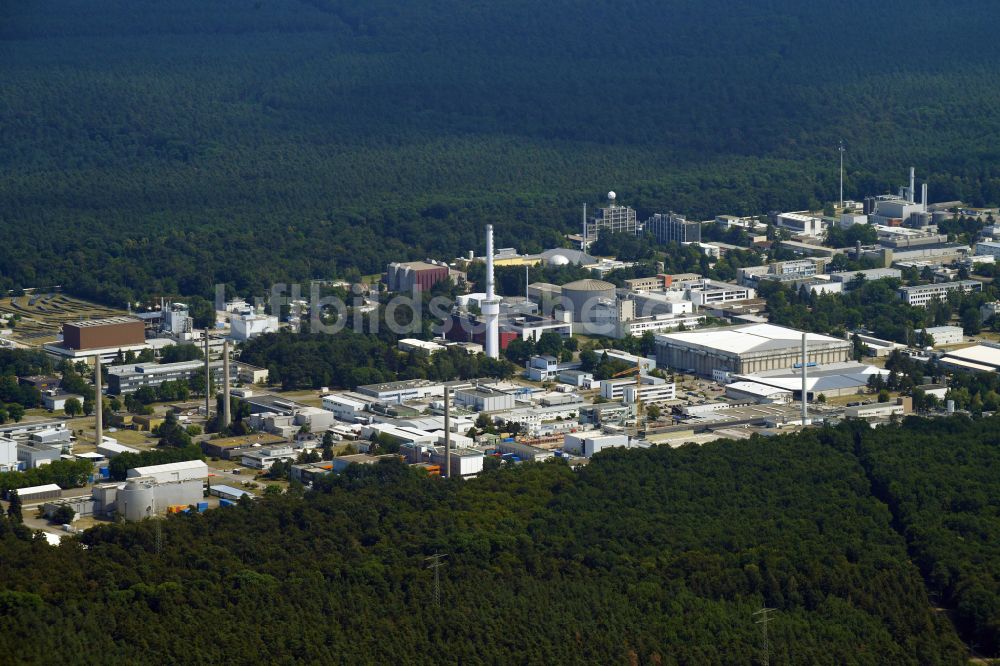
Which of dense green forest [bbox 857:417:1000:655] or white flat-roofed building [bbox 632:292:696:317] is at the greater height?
white flat-roofed building [bbox 632:292:696:317]

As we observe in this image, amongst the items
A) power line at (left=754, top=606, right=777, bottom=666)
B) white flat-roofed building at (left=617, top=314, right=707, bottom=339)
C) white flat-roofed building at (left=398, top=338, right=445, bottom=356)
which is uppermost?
white flat-roofed building at (left=617, top=314, right=707, bottom=339)

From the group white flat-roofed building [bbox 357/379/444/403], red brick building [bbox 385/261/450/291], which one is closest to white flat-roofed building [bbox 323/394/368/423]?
white flat-roofed building [bbox 357/379/444/403]

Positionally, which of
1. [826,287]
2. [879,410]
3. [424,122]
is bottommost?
[879,410]

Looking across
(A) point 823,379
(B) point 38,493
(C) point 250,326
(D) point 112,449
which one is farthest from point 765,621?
(C) point 250,326

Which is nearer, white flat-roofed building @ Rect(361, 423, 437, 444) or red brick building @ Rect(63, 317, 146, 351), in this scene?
white flat-roofed building @ Rect(361, 423, 437, 444)

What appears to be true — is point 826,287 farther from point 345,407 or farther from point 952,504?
point 952,504

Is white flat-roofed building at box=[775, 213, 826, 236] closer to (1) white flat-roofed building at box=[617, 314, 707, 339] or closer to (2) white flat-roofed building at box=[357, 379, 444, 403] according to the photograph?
(1) white flat-roofed building at box=[617, 314, 707, 339]

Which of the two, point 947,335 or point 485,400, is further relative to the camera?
point 947,335
